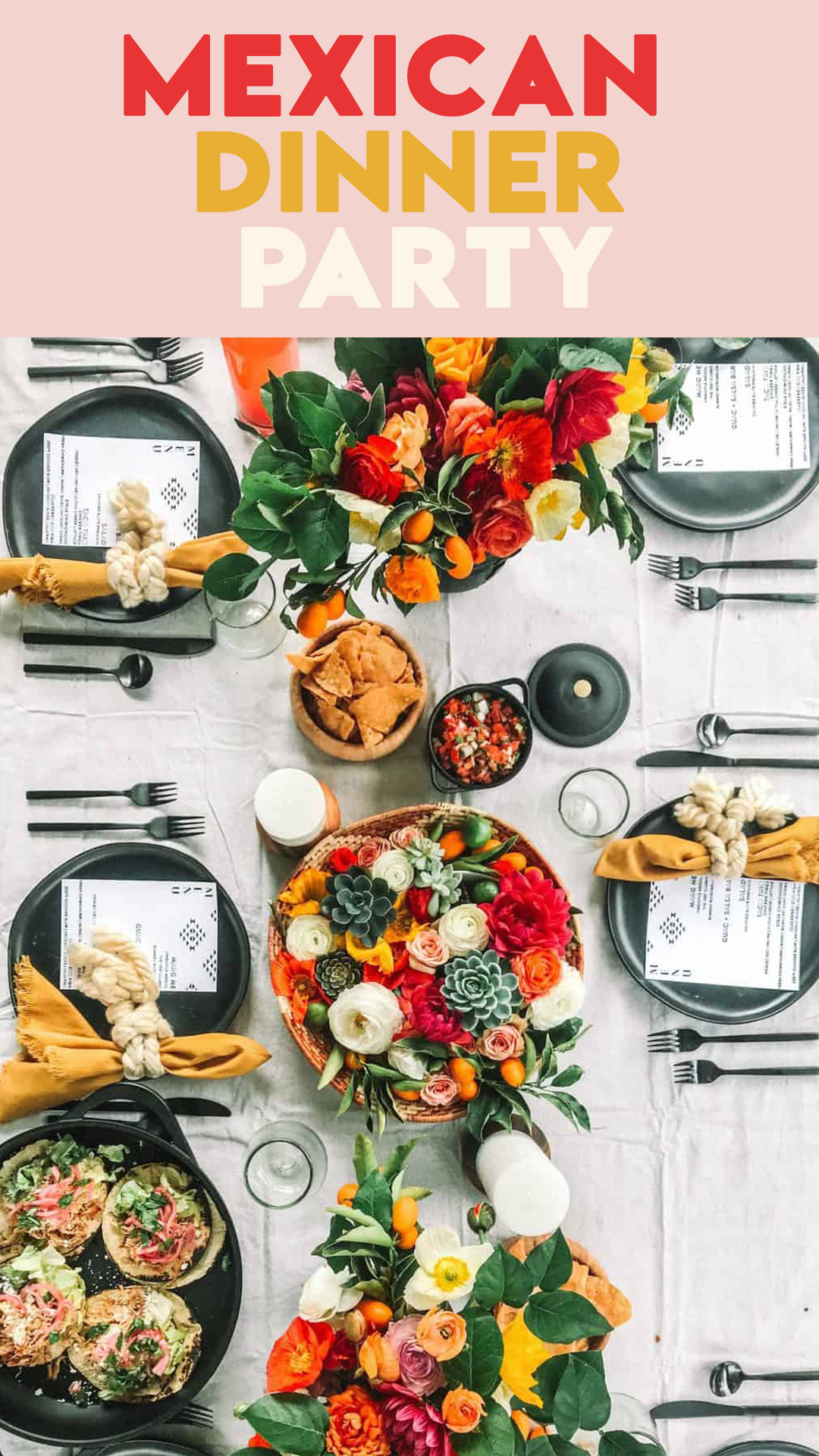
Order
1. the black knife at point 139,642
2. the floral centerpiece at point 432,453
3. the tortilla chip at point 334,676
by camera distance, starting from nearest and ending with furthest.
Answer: the floral centerpiece at point 432,453 < the tortilla chip at point 334,676 < the black knife at point 139,642

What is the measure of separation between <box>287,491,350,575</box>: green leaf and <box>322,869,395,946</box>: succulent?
0.34 meters

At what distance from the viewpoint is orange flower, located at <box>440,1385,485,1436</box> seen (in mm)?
656

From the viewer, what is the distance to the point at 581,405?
75 centimetres

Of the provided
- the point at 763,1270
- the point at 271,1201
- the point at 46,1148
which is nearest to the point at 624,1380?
the point at 763,1270

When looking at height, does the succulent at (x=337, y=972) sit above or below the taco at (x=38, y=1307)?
above

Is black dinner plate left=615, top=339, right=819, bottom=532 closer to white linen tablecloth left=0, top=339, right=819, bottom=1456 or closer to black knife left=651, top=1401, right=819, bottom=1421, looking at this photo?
white linen tablecloth left=0, top=339, right=819, bottom=1456

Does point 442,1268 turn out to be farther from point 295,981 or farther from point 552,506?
point 552,506

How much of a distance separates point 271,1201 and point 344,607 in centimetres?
64

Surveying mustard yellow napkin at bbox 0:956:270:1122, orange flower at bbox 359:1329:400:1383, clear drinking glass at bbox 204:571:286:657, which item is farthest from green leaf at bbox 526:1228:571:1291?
clear drinking glass at bbox 204:571:286:657

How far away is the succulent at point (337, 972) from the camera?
0.99 m

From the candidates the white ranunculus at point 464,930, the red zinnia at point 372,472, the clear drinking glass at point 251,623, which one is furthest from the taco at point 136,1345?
the red zinnia at point 372,472

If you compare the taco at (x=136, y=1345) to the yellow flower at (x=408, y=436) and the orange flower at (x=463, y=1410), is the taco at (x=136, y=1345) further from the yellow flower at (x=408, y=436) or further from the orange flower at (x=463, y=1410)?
the yellow flower at (x=408, y=436)

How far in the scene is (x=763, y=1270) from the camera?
1170mm

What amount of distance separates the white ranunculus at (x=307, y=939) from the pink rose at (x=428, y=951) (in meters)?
0.08
